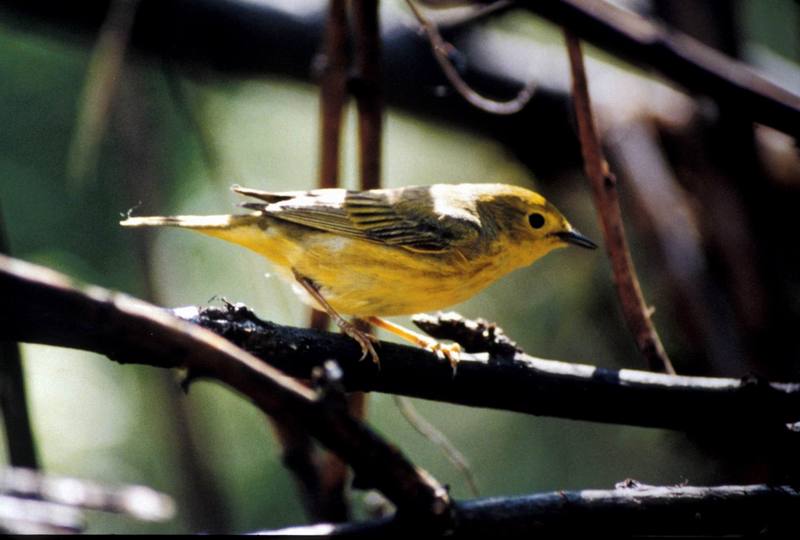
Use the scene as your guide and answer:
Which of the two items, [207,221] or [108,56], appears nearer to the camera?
[207,221]

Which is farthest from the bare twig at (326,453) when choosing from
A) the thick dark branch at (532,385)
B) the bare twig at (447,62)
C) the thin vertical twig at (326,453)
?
the thick dark branch at (532,385)

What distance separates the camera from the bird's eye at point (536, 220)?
4012 mm

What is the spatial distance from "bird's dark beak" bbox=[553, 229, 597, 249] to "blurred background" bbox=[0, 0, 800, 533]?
0.90 m

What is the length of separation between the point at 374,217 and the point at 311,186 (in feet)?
9.28

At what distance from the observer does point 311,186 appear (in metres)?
6.46

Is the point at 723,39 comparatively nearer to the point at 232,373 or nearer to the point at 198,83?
the point at 198,83

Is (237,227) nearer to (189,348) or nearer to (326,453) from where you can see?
(326,453)

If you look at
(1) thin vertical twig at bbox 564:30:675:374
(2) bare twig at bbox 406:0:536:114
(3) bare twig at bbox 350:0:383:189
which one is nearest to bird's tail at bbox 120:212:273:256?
(3) bare twig at bbox 350:0:383:189

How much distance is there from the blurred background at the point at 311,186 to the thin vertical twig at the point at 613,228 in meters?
0.93

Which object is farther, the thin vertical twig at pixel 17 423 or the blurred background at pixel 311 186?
the blurred background at pixel 311 186

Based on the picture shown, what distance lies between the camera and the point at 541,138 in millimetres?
5535

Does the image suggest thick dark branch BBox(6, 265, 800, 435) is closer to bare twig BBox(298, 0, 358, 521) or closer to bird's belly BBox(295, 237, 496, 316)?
bird's belly BBox(295, 237, 496, 316)

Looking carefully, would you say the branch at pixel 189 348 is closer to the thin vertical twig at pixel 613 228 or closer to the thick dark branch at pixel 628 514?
the thick dark branch at pixel 628 514

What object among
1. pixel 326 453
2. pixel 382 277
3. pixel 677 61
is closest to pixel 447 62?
pixel 382 277
